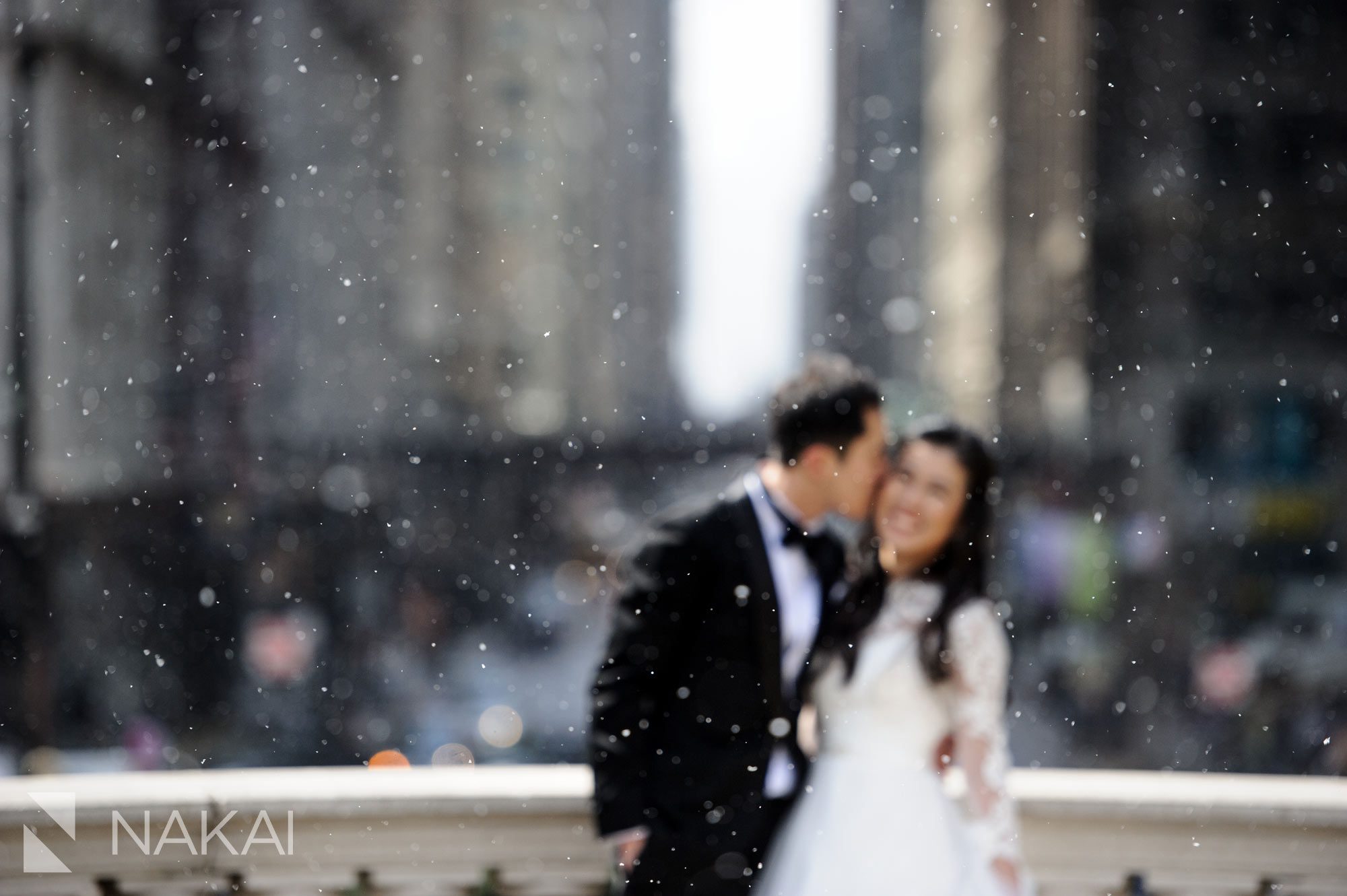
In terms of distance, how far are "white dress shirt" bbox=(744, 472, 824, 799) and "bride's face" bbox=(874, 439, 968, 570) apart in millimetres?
269

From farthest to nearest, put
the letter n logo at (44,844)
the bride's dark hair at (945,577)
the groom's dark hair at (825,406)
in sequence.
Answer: the bride's dark hair at (945,577) → the groom's dark hair at (825,406) → the letter n logo at (44,844)

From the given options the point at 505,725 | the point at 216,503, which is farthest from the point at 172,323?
the point at 505,725

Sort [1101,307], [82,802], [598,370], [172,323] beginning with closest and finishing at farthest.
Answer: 1. [82,802]
2. [1101,307]
3. [172,323]
4. [598,370]

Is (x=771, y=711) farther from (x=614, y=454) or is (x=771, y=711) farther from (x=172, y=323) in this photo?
(x=172, y=323)

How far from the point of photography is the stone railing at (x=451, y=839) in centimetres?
260

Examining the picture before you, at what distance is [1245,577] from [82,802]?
80.3 ft

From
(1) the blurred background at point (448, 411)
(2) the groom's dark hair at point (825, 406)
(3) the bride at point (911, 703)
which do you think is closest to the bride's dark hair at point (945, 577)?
(3) the bride at point (911, 703)

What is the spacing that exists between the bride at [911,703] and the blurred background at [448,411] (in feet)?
31.0

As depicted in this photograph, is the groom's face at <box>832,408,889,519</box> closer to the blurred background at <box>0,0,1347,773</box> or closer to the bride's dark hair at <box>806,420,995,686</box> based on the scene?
the bride's dark hair at <box>806,420,995,686</box>

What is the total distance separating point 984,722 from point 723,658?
2.08 feet

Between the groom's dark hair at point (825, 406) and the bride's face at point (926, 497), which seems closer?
the groom's dark hair at point (825, 406)

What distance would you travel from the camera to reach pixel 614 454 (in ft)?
104

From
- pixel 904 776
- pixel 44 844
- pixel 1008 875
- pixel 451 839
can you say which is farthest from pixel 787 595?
pixel 44 844

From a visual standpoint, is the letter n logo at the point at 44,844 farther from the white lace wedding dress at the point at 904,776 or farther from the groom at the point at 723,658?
the white lace wedding dress at the point at 904,776
